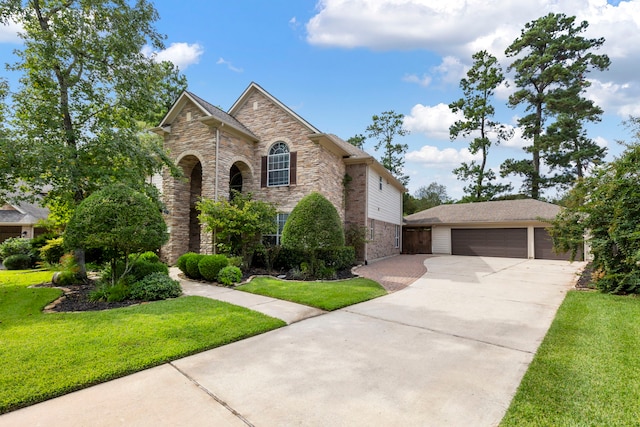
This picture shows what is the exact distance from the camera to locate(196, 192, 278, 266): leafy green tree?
1150cm

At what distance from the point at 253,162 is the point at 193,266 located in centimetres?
637

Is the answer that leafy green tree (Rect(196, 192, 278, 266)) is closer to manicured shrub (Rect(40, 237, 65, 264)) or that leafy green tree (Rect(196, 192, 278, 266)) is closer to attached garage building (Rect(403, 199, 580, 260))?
manicured shrub (Rect(40, 237, 65, 264))

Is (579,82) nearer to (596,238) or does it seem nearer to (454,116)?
(454,116)

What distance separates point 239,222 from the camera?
37.7 ft

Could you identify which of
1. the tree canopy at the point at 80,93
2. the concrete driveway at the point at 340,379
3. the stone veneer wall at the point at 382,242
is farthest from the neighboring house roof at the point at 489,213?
the tree canopy at the point at 80,93

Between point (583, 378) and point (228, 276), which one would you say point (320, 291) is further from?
point (583, 378)

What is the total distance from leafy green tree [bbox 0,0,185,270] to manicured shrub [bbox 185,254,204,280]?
2.96 meters

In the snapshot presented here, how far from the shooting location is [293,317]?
19.6ft

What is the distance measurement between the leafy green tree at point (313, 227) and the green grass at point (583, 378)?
6.71 m

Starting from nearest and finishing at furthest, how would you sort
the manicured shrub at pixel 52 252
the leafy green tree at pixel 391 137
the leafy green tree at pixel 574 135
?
1. the manicured shrub at pixel 52 252
2. the leafy green tree at pixel 574 135
3. the leafy green tree at pixel 391 137

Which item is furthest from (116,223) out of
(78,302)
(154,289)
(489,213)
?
(489,213)

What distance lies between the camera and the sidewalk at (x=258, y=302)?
6137 millimetres

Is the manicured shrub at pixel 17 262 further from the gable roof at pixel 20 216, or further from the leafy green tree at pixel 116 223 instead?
the leafy green tree at pixel 116 223

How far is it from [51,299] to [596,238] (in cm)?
1491
